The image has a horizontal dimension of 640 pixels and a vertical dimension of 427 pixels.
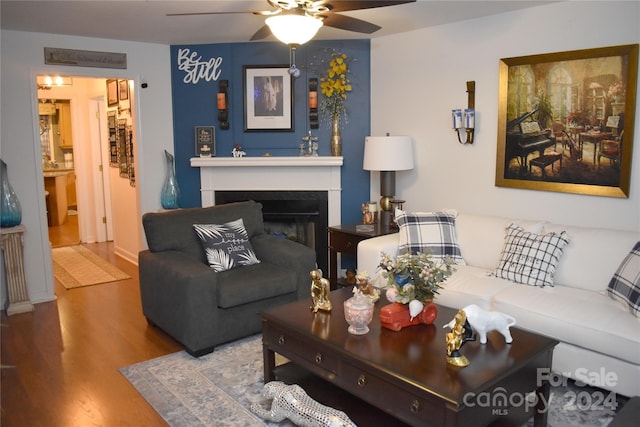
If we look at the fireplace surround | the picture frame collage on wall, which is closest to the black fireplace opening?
the fireplace surround

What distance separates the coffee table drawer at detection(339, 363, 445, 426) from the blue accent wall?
300cm

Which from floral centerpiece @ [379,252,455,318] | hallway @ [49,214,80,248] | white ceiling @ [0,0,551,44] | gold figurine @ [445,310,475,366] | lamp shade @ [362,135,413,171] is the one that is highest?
white ceiling @ [0,0,551,44]

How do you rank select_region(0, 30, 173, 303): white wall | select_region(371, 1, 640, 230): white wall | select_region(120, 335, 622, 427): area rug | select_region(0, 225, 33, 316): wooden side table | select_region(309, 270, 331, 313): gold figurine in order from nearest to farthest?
select_region(120, 335, 622, 427): area rug, select_region(309, 270, 331, 313): gold figurine, select_region(371, 1, 640, 230): white wall, select_region(0, 225, 33, 316): wooden side table, select_region(0, 30, 173, 303): white wall

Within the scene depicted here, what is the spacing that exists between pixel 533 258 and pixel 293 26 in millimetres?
2050

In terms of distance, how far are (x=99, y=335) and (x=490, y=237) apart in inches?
116

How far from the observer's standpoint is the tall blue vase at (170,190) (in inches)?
207

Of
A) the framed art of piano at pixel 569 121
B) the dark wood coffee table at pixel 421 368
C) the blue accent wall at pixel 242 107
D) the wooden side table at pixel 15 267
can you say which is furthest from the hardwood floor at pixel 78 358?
the framed art of piano at pixel 569 121

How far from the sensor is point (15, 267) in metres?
4.34

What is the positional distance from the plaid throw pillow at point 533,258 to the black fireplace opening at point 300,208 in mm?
2142

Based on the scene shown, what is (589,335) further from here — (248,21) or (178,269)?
(248,21)

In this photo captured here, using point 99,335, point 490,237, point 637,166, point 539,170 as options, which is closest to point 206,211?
point 99,335

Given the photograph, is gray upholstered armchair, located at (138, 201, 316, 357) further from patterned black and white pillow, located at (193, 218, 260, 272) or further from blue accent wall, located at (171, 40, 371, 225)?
blue accent wall, located at (171, 40, 371, 225)

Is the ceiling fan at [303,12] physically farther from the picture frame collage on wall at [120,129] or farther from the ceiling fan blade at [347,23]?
the picture frame collage on wall at [120,129]

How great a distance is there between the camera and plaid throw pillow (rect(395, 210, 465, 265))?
388 cm
